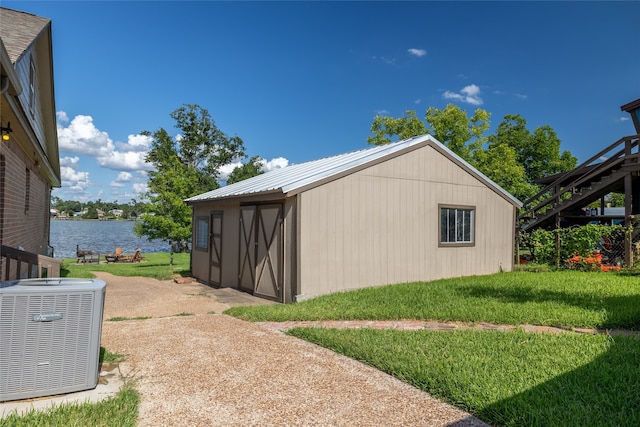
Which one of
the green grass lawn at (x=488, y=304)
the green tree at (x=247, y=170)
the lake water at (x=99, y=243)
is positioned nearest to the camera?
the green grass lawn at (x=488, y=304)

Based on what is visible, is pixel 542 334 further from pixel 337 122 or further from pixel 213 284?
pixel 337 122

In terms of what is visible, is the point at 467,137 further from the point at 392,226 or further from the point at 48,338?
the point at 48,338

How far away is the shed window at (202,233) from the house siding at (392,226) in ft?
17.0

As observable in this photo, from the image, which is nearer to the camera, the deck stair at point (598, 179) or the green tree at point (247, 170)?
the deck stair at point (598, 179)

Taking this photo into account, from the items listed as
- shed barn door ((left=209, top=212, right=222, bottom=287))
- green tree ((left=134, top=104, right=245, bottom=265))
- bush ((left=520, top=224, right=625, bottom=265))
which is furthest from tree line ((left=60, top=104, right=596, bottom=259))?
bush ((left=520, top=224, right=625, bottom=265))

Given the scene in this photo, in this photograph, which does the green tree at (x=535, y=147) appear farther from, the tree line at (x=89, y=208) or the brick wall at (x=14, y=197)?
the tree line at (x=89, y=208)

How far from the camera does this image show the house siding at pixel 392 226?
8.70 meters

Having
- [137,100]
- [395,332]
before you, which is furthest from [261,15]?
[395,332]

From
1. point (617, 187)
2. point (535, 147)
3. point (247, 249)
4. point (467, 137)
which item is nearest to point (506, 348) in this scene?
point (247, 249)

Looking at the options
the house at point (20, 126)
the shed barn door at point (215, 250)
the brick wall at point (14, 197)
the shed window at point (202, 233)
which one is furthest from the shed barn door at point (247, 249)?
the brick wall at point (14, 197)

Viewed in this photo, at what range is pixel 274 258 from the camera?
29.2 ft

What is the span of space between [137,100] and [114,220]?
289 feet

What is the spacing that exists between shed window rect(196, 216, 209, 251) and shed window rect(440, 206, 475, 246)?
7155 mm

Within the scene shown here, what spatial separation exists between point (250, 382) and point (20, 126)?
5154 millimetres
